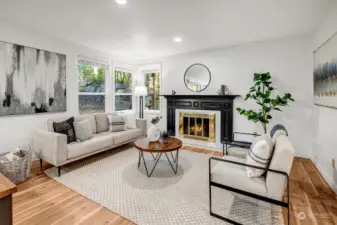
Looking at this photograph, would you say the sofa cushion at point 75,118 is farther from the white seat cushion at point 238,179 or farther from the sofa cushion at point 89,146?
the white seat cushion at point 238,179

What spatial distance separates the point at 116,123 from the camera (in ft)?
14.0

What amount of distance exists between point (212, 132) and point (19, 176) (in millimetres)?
3811

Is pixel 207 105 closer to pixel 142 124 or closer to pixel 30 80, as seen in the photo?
pixel 142 124

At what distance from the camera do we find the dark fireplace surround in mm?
4316

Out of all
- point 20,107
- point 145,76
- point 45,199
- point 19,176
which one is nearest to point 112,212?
point 45,199

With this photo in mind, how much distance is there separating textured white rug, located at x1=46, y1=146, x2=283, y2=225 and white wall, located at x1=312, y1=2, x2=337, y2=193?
4.08 feet

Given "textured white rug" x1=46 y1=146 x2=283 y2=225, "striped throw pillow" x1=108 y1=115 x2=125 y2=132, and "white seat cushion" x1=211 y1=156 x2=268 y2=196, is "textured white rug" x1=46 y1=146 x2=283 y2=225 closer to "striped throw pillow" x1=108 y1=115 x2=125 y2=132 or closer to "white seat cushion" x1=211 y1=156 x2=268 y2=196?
"white seat cushion" x1=211 y1=156 x2=268 y2=196

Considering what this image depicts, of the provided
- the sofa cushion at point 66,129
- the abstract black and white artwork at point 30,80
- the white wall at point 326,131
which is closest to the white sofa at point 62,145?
the sofa cushion at point 66,129

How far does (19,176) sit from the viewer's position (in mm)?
2633

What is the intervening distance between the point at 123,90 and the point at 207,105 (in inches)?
106

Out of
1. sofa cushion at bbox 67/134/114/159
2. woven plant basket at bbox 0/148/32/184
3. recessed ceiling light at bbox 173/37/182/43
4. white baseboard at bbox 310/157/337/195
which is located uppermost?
recessed ceiling light at bbox 173/37/182/43

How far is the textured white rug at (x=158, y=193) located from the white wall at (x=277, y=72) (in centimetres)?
199

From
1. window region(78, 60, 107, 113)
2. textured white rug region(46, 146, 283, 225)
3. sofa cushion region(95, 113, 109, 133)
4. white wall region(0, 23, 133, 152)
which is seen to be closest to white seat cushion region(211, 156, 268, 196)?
textured white rug region(46, 146, 283, 225)

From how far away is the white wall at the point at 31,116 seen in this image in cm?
314
